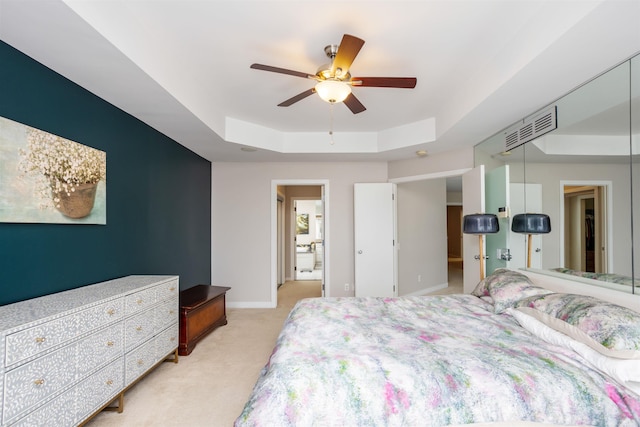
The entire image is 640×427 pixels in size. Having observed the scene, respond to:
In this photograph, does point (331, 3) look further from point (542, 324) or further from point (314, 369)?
point (542, 324)

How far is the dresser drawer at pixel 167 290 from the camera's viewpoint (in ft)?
8.18

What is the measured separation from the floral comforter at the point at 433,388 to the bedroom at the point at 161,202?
5.56ft

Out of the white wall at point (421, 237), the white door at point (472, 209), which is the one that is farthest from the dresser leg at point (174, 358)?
the white wall at point (421, 237)

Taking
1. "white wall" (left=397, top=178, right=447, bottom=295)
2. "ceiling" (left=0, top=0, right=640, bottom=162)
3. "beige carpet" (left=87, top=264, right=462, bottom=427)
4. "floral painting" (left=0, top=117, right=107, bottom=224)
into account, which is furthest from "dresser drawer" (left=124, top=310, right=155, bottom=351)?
"white wall" (left=397, top=178, right=447, bottom=295)

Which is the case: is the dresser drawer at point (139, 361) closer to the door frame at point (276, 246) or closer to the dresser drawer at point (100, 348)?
the dresser drawer at point (100, 348)

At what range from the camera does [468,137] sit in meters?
3.46

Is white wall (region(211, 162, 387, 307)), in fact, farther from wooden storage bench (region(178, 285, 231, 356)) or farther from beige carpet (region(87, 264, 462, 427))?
beige carpet (region(87, 264, 462, 427))

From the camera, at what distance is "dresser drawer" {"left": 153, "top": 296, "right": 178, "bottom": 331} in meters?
2.47

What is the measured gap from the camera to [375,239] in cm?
462

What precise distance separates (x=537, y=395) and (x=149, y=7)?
115 inches

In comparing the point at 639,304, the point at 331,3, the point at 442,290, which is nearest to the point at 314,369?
the point at 639,304

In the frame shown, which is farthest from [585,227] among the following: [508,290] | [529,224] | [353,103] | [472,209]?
[353,103]

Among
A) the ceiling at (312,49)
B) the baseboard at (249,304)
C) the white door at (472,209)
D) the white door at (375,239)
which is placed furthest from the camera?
the baseboard at (249,304)

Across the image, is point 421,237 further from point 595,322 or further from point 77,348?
point 77,348
